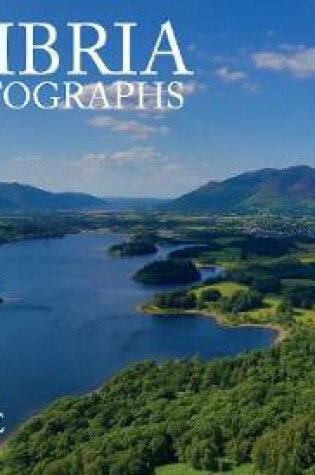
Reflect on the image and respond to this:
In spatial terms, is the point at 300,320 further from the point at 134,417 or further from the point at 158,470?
the point at 158,470

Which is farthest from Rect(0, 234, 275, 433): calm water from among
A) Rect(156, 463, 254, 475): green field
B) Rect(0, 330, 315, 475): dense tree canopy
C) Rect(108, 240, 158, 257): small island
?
Rect(108, 240, 158, 257): small island

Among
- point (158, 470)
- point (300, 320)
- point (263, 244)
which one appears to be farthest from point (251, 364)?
point (263, 244)

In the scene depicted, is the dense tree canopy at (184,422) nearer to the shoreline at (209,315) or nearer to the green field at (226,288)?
the shoreline at (209,315)

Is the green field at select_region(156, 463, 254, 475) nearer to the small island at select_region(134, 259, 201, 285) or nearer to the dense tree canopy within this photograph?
the dense tree canopy

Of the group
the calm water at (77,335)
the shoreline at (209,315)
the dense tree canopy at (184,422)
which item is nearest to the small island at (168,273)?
the calm water at (77,335)

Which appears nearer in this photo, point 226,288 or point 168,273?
point 226,288

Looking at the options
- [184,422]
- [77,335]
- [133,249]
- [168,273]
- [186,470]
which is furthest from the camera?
[133,249]

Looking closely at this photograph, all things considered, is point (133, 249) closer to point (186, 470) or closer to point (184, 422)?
point (184, 422)

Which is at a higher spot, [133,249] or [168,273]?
[133,249]

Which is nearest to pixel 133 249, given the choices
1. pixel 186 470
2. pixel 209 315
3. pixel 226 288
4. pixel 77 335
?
pixel 226 288
